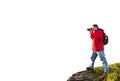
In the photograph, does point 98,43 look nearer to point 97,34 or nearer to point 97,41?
point 97,41

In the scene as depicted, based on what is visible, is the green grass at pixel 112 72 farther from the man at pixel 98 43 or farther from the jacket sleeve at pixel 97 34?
the jacket sleeve at pixel 97 34

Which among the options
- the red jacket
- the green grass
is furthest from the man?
the green grass

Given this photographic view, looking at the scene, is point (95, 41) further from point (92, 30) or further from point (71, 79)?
point (71, 79)

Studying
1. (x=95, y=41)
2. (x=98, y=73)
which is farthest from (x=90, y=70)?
(x=95, y=41)

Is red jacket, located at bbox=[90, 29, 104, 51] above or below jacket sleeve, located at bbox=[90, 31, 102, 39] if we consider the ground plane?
below

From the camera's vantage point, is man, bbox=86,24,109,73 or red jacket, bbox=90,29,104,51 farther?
red jacket, bbox=90,29,104,51

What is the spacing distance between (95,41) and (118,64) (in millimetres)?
2639

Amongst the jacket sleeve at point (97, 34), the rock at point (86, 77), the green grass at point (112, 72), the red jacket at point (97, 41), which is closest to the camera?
the green grass at point (112, 72)

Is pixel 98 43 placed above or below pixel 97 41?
below

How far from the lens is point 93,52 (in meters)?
21.8

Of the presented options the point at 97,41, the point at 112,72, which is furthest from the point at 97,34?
the point at 112,72

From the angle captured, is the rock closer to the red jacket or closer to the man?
the man

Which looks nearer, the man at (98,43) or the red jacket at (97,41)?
the man at (98,43)

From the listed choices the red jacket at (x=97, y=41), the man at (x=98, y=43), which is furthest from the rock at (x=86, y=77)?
the red jacket at (x=97, y=41)
